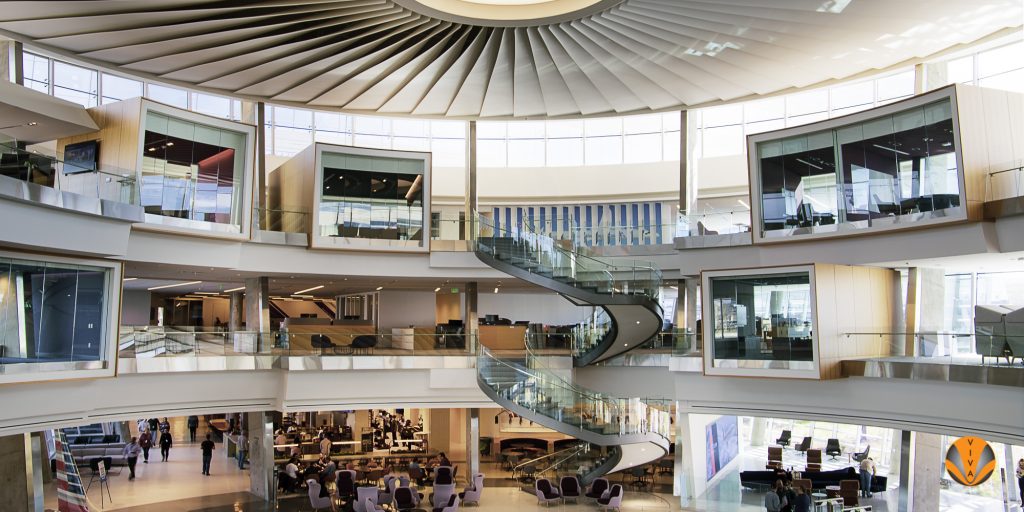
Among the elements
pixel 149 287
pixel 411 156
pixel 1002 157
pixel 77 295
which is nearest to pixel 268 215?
pixel 411 156

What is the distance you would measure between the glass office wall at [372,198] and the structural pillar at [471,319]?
106 inches

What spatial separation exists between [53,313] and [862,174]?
17.2 metres

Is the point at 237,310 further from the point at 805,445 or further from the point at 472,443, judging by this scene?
the point at 805,445

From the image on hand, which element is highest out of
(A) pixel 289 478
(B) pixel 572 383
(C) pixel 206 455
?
(B) pixel 572 383

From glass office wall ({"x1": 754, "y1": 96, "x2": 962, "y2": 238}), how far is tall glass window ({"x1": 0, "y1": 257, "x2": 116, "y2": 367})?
50.6 ft

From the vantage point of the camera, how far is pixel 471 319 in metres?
25.1

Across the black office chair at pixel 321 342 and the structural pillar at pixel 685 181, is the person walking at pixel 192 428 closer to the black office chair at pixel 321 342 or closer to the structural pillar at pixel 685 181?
the black office chair at pixel 321 342

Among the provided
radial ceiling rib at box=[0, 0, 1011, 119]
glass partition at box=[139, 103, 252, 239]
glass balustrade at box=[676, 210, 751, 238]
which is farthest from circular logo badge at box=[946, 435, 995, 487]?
glass partition at box=[139, 103, 252, 239]

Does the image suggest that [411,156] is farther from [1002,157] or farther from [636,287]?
[1002,157]

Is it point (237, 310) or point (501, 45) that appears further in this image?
point (237, 310)

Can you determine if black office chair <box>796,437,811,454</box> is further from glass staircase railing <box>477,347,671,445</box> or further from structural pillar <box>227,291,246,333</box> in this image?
structural pillar <box>227,291,246,333</box>

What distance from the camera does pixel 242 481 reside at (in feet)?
77.7

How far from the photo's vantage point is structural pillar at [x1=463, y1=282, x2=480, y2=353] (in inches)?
902

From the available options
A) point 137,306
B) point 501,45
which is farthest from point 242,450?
point 501,45
